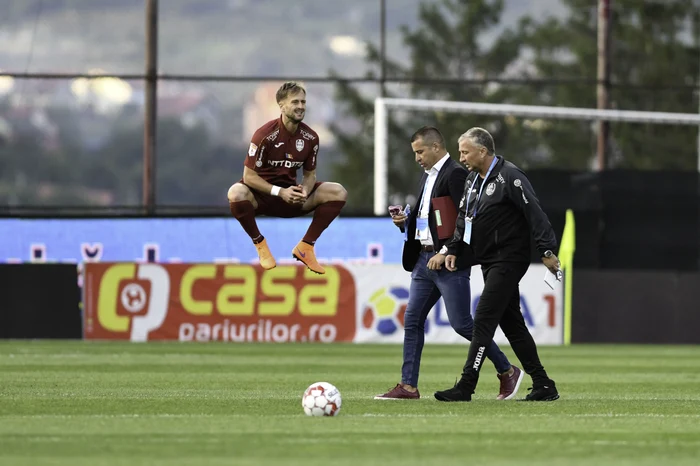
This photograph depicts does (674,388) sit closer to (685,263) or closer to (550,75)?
(685,263)

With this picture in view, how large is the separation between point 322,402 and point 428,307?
6.55 ft

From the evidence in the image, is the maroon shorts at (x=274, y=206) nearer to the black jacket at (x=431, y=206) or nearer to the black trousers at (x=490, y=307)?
the black jacket at (x=431, y=206)

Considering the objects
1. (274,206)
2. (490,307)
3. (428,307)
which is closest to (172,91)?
(274,206)

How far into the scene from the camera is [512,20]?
50.8 metres

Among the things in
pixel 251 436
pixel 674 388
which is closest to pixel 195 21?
pixel 674 388

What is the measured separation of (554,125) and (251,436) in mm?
38627

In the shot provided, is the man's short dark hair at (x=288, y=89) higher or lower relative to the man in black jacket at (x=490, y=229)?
higher

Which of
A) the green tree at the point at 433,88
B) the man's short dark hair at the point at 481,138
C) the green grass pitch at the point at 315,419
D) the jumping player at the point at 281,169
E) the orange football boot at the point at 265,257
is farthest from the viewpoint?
the green tree at the point at 433,88

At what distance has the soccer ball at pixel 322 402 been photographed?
35.1 feet

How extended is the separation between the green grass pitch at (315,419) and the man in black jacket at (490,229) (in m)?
0.67

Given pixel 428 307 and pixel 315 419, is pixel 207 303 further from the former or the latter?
pixel 315 419

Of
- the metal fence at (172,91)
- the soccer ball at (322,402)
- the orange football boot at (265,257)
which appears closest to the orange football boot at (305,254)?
the orange football boot at (265,257)

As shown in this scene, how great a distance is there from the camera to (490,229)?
1184 cm

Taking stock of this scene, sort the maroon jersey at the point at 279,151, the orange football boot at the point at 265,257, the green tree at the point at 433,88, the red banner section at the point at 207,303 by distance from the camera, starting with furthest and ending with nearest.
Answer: the green tree at the point at 433,88, the red banner section at the point at 207,303, the orange football boot at the point at 265,257, the maroon jersey at the point at 279,151
